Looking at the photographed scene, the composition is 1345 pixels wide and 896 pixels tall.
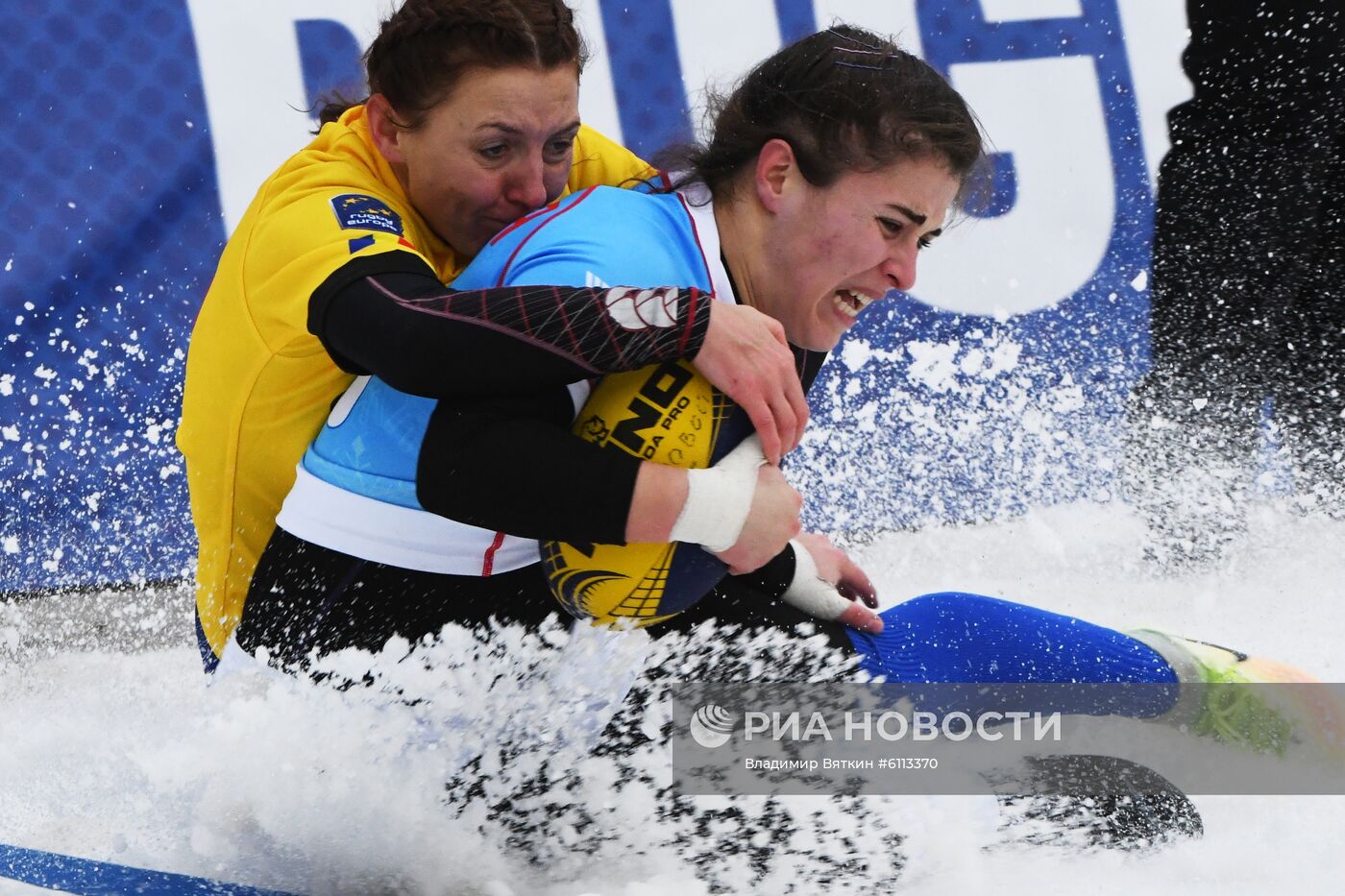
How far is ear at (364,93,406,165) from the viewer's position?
1.79m

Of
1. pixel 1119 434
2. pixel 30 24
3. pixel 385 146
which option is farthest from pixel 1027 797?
pixel 30 24

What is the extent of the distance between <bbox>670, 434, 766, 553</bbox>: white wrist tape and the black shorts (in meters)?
0.30

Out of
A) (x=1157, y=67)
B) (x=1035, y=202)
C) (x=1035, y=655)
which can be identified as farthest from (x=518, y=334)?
(x=1157, y=67)

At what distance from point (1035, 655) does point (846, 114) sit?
838mm

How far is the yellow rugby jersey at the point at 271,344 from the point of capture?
1591 millimetres

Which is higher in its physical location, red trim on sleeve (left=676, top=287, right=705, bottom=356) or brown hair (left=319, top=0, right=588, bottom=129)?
brown hair (left=319, top=0, right=588, bottom=129)

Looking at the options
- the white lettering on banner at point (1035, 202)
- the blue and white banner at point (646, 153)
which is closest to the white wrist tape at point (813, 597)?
the blue and white banner at point (646, 153)

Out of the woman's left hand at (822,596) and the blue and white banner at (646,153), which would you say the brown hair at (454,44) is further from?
the blue and white banner at (646,153)

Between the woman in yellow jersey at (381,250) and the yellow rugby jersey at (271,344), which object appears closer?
the woman in yellow jersey at (381,250)

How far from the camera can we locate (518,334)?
1.32 metres

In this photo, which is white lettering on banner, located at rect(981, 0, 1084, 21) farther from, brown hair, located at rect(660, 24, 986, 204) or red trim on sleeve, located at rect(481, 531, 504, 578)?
red trim on sleeve, located at rect(481, 531, 504, 578)

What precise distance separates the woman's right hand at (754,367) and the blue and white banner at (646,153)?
1.66 metres

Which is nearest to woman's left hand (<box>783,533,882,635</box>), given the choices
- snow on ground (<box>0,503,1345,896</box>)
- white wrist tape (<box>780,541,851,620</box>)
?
white wrist tape (<box>780,541,851,620</box>)

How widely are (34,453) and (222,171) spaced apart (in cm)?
72
